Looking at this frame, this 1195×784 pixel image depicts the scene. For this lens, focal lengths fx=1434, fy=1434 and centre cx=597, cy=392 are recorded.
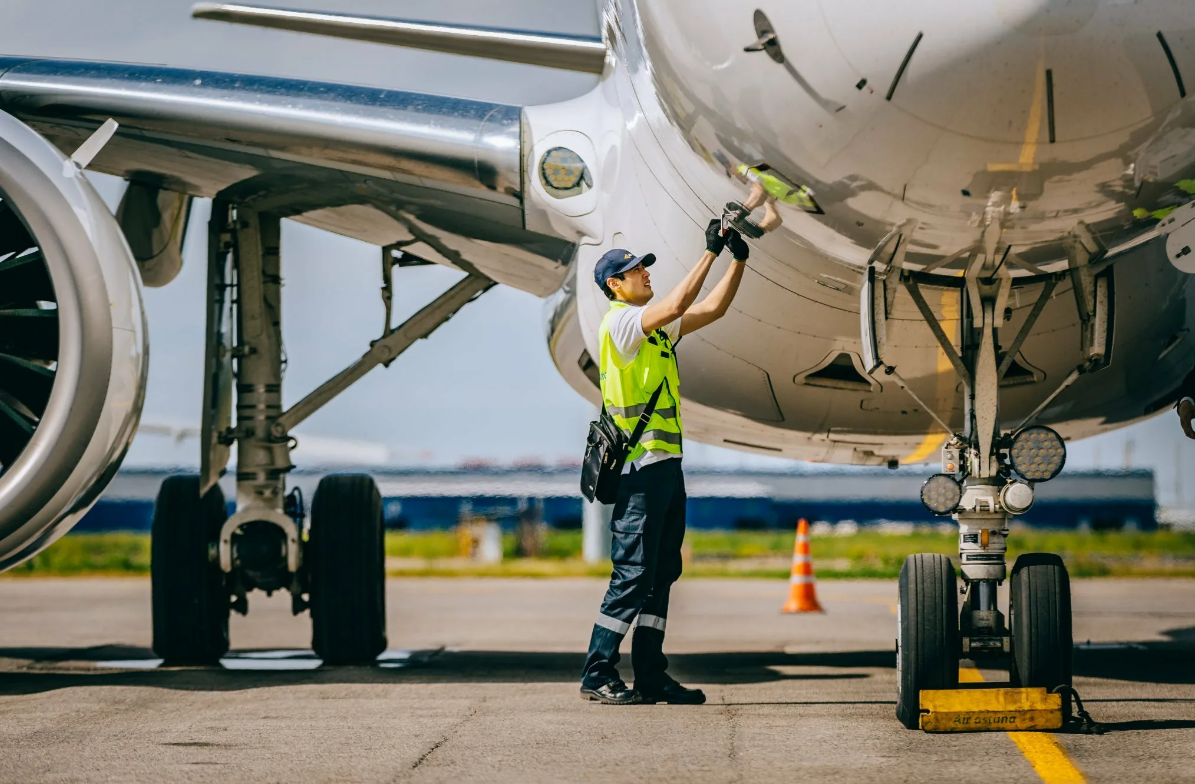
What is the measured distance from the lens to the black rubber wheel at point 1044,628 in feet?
15.9

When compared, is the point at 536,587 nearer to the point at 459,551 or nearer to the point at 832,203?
the point at 832,203

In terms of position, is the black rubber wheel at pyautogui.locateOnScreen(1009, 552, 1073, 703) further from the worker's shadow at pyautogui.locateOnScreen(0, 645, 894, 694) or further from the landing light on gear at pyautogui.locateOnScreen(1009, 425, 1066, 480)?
the worker's shadow at pyautogui.locateOnScreen(0, 645, 894, 694)

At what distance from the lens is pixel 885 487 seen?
5572cm

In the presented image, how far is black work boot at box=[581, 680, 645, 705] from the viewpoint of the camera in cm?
558

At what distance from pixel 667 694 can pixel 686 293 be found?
1640mm

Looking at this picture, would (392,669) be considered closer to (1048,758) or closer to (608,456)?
(608,456)

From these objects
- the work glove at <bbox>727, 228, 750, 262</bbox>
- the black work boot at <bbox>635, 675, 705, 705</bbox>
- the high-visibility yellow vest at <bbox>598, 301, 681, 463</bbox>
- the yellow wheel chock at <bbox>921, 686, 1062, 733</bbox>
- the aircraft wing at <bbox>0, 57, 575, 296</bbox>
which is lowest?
the black work boot at <bbox>635, 675, 705, 705</bbox>

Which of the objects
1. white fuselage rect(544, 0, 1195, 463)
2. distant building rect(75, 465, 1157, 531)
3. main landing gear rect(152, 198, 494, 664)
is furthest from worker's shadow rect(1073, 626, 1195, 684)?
distant building rect(75, 465, 1157, 531)

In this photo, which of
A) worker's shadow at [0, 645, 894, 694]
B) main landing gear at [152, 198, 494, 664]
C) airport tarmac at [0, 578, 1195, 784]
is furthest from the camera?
main landing gear at [152, 198, 494, 664]

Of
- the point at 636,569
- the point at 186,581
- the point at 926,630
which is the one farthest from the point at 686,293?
the point at 186,581

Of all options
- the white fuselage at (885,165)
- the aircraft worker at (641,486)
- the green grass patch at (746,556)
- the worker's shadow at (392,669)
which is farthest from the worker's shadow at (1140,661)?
the green grass patch at (746,556)

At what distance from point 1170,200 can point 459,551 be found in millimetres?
31322

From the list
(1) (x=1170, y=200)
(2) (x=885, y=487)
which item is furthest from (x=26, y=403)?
(2) (x=885, y=487)

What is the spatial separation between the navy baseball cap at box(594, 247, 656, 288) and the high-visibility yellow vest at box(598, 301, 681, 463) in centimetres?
14
